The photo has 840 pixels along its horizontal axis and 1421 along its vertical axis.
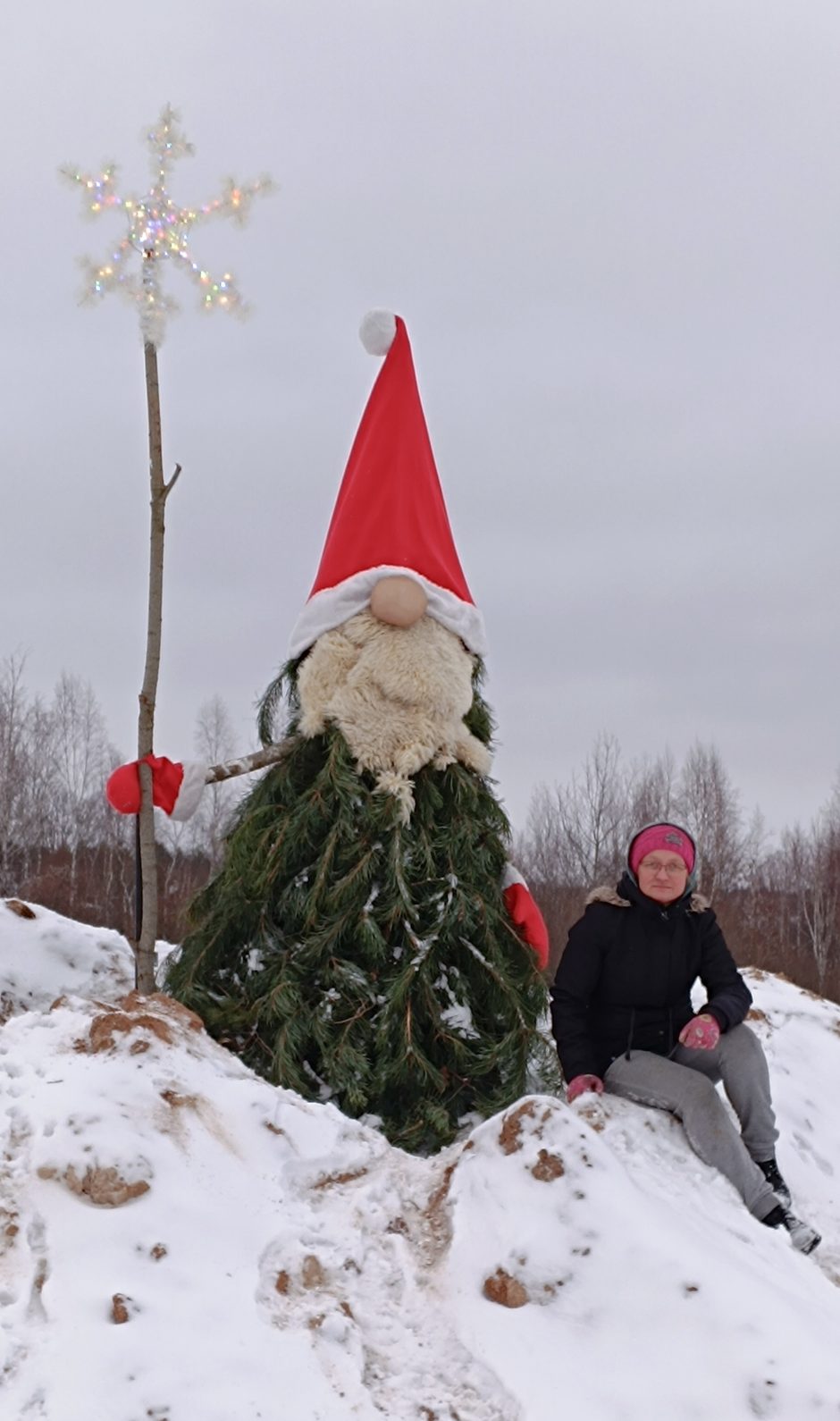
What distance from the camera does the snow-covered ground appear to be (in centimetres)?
217

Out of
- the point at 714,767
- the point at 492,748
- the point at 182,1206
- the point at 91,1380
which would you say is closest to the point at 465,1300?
the point at 182,1206

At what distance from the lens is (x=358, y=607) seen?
479cm

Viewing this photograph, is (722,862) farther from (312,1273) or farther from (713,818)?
(312,1273)

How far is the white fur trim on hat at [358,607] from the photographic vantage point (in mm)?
4777

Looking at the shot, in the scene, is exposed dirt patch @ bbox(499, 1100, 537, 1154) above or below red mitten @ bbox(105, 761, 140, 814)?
below

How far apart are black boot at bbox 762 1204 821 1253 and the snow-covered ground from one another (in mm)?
131

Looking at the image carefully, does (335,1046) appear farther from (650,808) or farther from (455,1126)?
(650,808)

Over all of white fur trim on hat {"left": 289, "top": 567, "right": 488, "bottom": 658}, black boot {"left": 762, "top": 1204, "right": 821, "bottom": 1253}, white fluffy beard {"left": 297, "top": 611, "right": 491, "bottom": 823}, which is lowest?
black boot {"left": 762, "top": 1204, "right": 821, "bottom": 1253}

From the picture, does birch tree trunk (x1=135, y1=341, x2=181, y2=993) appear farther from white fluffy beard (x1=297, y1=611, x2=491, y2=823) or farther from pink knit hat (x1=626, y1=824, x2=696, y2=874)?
pink knit hat (x1=626, y1=824, x2=696, y2=874)

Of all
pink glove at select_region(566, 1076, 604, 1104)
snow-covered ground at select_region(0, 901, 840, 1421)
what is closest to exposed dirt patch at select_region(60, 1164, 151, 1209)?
snow-covered ground at select_region(0, 901, 840, 1421)

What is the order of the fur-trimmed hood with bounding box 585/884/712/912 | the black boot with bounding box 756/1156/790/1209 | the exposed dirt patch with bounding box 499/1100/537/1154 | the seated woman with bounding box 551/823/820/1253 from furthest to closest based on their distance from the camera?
the fur-trimmed hood with bounding box 585/884/712/912, the seated woman with bounding box 551/823/820/1253, the black boot with bounding box 756/1156/790/1209, the exposed dirt patch with bounding box 499/1100/537/1154

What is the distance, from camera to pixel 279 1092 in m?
3.35

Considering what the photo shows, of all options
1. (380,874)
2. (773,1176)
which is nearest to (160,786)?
(380,874)

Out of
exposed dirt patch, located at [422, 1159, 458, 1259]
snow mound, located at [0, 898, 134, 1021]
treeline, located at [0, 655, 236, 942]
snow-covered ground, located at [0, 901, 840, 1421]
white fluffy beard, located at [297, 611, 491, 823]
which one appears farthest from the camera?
treeline, located at [0, 655, 236, 942]
